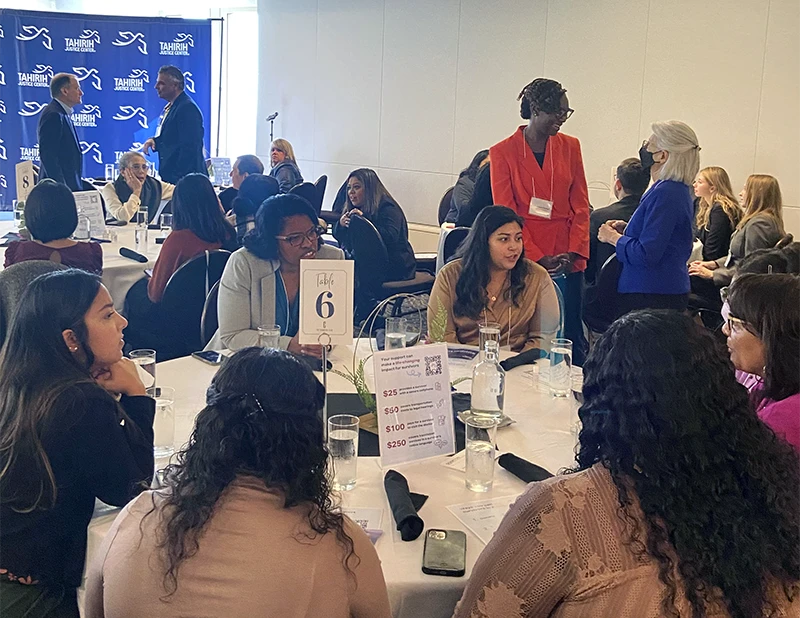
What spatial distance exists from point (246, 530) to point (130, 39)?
9060 mm

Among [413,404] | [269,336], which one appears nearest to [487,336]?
[269,336]

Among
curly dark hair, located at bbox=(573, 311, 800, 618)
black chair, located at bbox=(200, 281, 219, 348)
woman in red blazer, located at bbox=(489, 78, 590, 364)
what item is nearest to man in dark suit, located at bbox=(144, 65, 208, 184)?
woman in red blazer, located at bbox=(489, 78, 590, 364)

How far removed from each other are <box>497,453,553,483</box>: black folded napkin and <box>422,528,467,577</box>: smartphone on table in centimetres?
30

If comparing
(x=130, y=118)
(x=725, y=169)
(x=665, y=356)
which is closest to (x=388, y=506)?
(x=665, y=356)

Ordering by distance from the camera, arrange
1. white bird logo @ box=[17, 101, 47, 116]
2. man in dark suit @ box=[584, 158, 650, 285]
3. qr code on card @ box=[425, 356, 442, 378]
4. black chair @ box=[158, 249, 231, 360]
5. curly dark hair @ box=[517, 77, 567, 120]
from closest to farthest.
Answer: qr code on card @ box=[425, 356, 442, 378] → black chair @ box=[158, 249, 231, 360] → curly dark hair @ box=[517, 77, 567, 120] → man in dark suit @ box=[584, 158, 650, 285] → white bird logo @ box=[17, 101, 47, 116]

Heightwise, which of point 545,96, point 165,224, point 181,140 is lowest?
point 165,224

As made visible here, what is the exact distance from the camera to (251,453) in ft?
4.12

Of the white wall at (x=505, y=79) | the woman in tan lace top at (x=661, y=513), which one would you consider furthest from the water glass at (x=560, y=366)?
the white wall at (x=505, y=79)

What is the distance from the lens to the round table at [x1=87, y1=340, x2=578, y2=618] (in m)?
1.43

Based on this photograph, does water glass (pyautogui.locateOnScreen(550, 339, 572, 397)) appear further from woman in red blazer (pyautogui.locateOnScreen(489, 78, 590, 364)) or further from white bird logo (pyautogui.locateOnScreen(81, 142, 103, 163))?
white bird logo (pyautogui.locateOnScreen(81, 142, 103, 163))

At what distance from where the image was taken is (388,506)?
1.70 m

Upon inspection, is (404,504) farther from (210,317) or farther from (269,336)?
(210,317)

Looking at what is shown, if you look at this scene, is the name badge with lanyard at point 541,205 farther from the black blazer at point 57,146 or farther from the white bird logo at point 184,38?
the white bird logo at point 184,38

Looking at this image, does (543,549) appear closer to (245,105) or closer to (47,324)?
(47,324)
